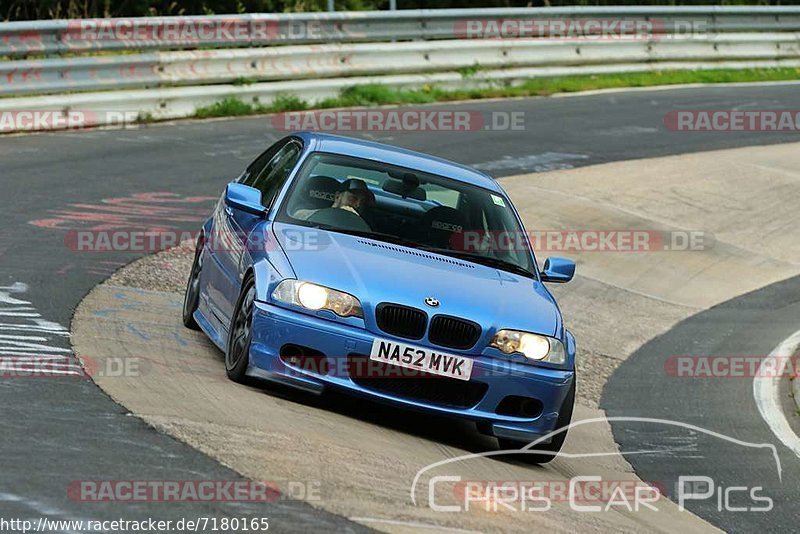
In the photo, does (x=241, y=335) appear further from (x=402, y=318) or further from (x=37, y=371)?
(x=37, y=371)

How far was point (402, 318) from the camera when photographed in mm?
7609

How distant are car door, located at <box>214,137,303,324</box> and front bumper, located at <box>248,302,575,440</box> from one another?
2.69 ft

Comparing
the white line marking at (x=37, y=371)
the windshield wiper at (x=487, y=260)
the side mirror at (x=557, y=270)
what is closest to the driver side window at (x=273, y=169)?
the windshield wiper at (x=487, y=260)

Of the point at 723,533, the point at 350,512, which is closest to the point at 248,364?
the point at 350,512

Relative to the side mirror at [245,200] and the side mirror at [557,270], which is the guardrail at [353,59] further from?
the side mirror at [557,270]

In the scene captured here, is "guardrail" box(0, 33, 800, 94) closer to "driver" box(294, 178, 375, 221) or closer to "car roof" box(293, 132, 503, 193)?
"car roof" box(293, 132, 503, 193)

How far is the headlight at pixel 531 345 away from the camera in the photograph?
25.4 feet

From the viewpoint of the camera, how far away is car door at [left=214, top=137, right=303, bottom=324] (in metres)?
8.58

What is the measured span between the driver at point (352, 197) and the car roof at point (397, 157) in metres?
0.37

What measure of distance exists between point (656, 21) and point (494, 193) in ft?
61.4

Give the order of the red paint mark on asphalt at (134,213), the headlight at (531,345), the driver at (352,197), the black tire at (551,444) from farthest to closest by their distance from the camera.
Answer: the red paint mark on asphalt at (134,213)
the driver at (352,197)
the black tire at (551,444)
the headlight at (531,345)

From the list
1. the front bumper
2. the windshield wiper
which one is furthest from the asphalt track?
the windshield wiper

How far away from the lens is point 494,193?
9453mm

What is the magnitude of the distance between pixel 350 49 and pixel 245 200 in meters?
13.7
